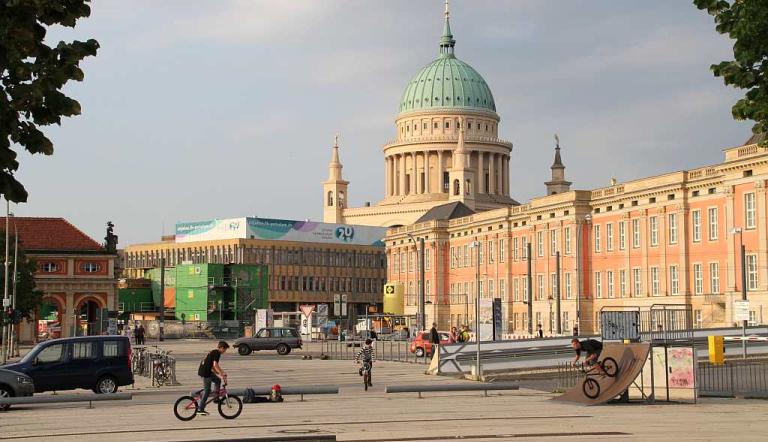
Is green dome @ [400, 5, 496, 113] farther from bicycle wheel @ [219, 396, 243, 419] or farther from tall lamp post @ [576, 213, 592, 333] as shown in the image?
bicycle wheel @ [219, 396, 243, 419]

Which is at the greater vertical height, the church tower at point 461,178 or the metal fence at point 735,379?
the church tower at point 461,178

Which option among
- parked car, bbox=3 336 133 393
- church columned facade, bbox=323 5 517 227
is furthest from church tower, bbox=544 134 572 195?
parked car, bbox=3 336 133 393

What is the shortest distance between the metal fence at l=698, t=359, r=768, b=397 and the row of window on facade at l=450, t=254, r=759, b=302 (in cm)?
3446

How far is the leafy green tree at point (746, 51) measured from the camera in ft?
63.5

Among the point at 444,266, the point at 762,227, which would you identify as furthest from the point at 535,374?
the point at 444,266

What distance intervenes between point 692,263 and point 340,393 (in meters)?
58.8

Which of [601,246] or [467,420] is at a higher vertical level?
[601,246]

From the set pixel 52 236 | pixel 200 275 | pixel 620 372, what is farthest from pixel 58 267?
pixel 620 372

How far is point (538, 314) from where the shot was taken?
112 meters

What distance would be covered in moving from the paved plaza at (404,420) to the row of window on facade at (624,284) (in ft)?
175

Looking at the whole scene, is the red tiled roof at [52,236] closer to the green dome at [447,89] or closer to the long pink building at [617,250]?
the long pink building at [617,250]

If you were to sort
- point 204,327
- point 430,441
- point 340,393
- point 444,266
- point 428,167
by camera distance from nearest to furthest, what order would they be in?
point 430,441 < point 340,393 < point 204,327 < point 444,266 < point 428,167

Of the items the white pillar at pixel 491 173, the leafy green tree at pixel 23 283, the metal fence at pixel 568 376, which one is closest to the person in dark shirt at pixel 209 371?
the metal fence at pixel 568 376

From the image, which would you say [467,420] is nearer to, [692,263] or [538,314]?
[692,263]
